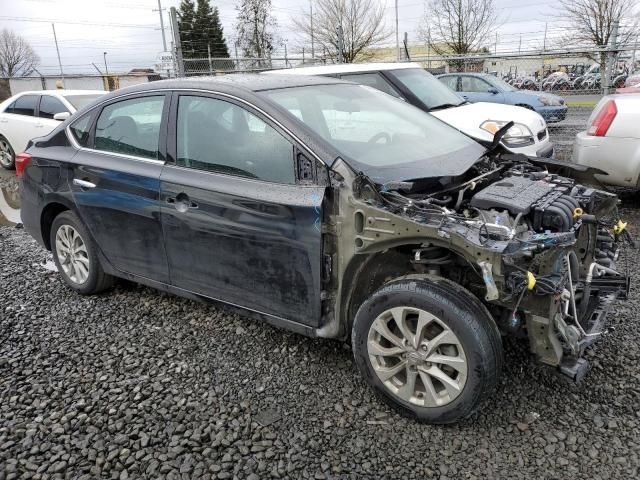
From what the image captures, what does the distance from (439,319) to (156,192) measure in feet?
6.50

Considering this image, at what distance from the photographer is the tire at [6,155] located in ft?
34.4

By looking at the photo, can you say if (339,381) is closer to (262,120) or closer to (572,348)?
(572,348)

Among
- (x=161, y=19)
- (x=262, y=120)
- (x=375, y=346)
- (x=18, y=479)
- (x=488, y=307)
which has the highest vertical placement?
(x=161, y=19)

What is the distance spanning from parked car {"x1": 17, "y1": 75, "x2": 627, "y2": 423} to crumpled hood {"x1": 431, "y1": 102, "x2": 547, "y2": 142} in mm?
3295

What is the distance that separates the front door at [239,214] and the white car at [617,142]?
4.29 meters

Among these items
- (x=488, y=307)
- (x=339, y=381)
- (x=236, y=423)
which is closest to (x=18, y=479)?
(x=236, y=423)

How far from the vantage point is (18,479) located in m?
2.46

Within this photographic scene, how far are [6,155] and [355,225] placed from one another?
1018cm

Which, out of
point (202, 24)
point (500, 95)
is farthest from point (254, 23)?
point (500, 95)

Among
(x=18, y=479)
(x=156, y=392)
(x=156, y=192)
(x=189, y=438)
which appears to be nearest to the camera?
(x=18, y=479)

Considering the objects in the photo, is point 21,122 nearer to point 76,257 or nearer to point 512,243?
point 76,257

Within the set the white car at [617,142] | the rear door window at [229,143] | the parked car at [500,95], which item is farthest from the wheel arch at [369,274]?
the parked car at [500,95]

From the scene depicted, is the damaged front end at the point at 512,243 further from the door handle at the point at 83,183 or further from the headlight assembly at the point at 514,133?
the headlight assembly at the point at 514,133

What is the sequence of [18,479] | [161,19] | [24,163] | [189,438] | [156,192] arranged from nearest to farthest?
[18,479] → [189,438] → [156,192] → [24,163] → [161,19]
